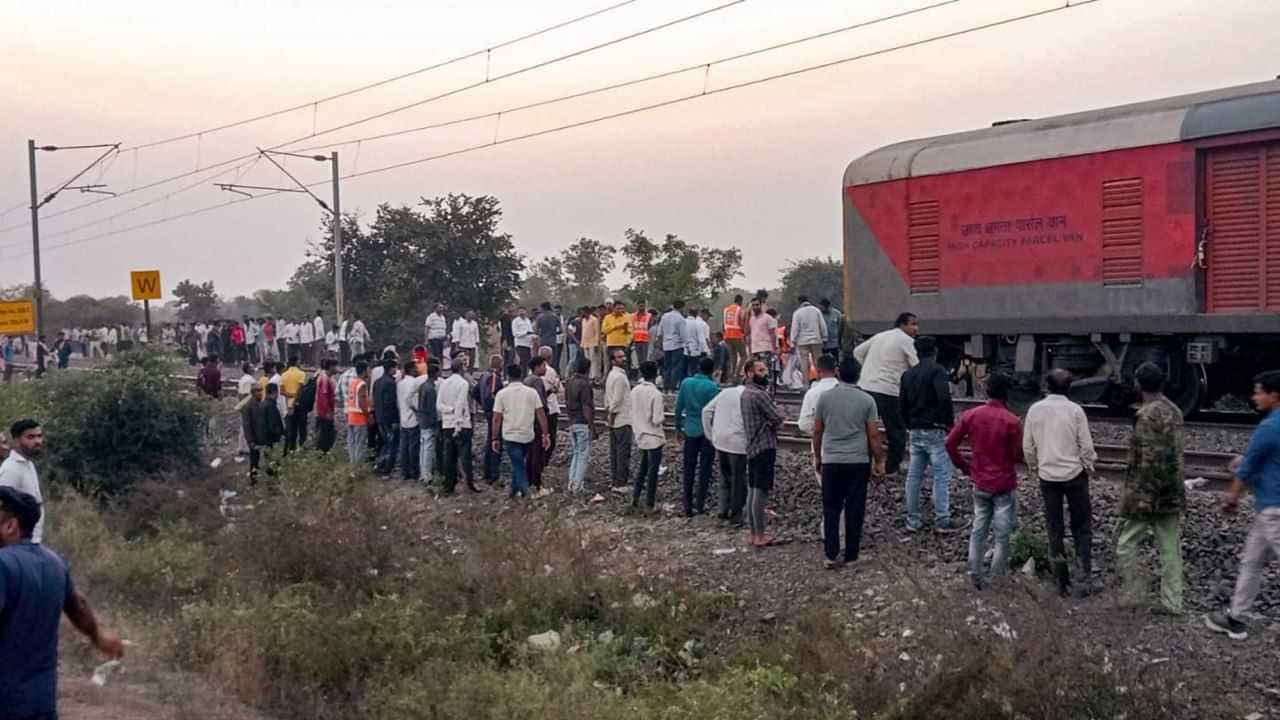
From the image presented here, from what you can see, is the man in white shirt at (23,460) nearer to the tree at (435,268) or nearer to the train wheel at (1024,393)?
the train wheel at (1024,393)

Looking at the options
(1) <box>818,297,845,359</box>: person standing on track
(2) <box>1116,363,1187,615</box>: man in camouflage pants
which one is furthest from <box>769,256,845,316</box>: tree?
(2) <box>1116,363,1187,615</box>: man in camouflage pants

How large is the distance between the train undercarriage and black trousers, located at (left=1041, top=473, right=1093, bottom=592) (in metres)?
5.74

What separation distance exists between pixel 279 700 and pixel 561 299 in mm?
57814

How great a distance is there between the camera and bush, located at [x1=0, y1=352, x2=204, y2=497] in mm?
16234

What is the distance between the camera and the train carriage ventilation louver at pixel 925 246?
15180 mm

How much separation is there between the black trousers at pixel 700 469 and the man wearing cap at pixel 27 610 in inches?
282

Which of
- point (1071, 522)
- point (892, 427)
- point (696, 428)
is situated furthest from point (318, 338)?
point (1071, 522)

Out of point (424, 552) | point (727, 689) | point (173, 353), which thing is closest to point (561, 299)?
point (173, 353)

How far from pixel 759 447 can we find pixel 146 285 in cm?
1729

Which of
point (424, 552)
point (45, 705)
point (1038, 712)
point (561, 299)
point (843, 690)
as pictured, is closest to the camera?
point (45, 705)

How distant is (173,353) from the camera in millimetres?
17547

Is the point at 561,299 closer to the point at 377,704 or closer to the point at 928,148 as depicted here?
the point at 928,148

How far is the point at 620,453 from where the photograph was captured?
13328mm

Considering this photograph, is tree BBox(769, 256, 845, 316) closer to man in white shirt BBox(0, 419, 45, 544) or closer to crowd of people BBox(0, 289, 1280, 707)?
crowd of people BBox(0, 289, 1280, 707)
